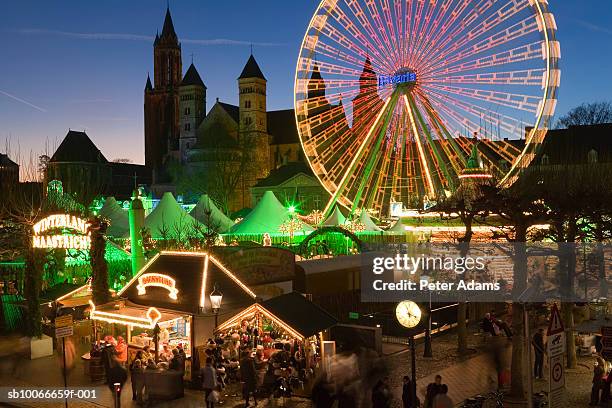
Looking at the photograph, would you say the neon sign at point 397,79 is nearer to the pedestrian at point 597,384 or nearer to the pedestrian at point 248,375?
the pedestrian at point 597,384

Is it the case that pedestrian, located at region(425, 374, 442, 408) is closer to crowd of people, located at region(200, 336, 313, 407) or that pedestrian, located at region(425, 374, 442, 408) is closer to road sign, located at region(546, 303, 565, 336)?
road sign, located at region(546, 303, 565, 336)

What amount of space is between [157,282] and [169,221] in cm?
1999

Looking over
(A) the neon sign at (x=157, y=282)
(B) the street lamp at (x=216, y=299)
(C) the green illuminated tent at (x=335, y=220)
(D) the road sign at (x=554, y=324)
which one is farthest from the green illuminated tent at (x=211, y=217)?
(D) the road sign at (x=554, y=324)

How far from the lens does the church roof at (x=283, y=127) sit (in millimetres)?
92000

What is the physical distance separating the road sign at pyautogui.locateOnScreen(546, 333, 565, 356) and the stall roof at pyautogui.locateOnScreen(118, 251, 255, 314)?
29.3 ft

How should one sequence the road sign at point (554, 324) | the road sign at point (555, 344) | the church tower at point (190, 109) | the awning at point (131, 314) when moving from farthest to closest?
the church tower at point (190, 109) < the awning at point (131, 314) < the road sign at point (554, 324) < the road sign at point (555, 344)

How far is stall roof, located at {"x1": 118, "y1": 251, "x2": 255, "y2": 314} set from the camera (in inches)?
615

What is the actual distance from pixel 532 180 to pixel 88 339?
17.2 metres

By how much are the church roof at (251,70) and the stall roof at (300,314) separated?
74.1 meters

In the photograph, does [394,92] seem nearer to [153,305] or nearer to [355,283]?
[355,283]

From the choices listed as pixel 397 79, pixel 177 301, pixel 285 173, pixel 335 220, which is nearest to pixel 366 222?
pixel 335 220

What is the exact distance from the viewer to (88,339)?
65.4 ft

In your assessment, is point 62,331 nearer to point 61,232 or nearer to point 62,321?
point 62,321

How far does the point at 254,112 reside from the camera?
86.7 meters
